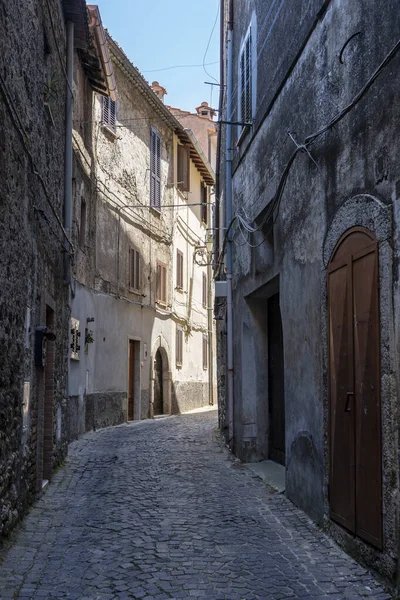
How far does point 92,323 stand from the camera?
14609 millimetres

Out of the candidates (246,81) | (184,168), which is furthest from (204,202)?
(246,81)

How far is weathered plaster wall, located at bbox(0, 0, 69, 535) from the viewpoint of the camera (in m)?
5.16

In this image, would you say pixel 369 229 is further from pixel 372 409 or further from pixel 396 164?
pixel 372 409

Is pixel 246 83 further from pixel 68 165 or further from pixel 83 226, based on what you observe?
pixel 83 226

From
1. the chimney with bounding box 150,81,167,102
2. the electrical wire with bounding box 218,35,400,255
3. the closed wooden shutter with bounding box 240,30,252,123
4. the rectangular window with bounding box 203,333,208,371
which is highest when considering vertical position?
the chimney with bounding box 150,81,167,102

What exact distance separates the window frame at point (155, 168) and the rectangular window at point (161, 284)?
1701 mm

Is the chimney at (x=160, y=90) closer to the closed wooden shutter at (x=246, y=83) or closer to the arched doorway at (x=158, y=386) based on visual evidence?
the arched doorway at (x=158, y=386)

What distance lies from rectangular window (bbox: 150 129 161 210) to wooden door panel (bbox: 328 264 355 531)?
552 inches

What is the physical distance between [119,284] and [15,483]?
11221 millimetres

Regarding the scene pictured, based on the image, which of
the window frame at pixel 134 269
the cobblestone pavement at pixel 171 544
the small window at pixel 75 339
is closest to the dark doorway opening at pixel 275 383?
the cobblestone pavement at pixel 171 544

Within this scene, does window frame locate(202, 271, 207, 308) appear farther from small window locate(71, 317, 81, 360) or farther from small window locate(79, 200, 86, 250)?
small window locate(71, 317, 81, 360)

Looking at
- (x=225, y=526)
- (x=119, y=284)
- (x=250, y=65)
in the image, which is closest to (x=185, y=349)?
(x=119, y=284)

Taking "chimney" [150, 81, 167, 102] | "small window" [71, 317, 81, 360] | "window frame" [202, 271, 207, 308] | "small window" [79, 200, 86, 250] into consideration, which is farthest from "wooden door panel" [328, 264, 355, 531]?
"chimney" [150, 81, 167, 102]

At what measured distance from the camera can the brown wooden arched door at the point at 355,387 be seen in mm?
4613
